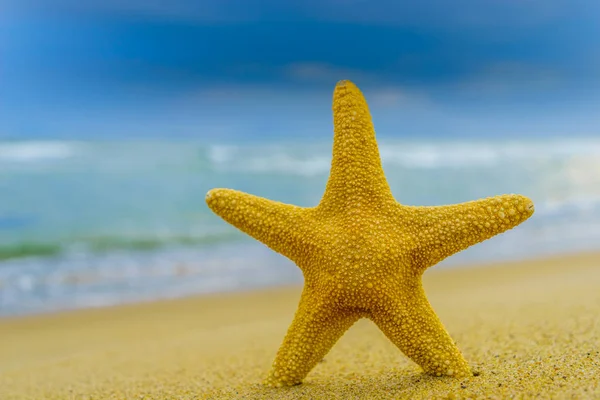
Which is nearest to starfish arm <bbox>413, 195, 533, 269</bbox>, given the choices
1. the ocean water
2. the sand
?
the sand

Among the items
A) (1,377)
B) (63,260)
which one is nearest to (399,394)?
(1,377)

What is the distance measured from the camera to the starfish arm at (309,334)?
2832mm

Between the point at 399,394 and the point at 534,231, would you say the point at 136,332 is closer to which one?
the point at 399,394

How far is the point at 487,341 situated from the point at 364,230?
5.65 feet

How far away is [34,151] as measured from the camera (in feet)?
51.4

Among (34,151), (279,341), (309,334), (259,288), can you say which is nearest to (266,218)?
(309,334)

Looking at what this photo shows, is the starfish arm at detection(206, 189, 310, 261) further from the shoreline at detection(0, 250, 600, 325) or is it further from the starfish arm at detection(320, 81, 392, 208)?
the shoreline at detection(0, 250, 600, 325)

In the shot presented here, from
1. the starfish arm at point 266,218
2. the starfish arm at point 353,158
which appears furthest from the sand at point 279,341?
the starfish arm at point 353,158

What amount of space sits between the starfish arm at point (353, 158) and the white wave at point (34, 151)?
14163 millimetres

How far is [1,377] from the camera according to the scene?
430 cm

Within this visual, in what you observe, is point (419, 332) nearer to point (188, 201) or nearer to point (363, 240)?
point (363, 240)

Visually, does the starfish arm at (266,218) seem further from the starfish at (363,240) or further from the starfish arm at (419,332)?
the starfish arm at (419,332)

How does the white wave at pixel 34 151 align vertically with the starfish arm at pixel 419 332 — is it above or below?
above

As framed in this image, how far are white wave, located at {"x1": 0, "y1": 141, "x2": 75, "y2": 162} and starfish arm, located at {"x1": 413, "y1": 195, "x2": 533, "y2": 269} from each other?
47.7ft
